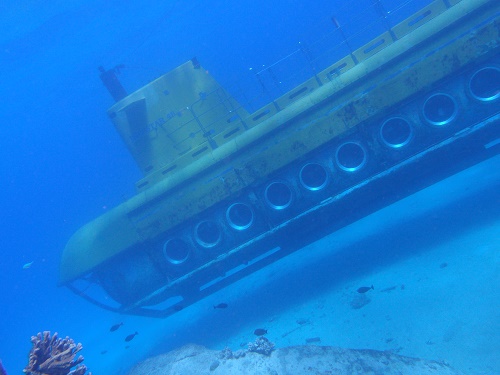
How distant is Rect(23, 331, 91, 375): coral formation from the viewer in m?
2.30

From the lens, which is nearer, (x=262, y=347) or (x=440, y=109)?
(x=262, y=347)

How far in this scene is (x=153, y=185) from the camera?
25.0 feet

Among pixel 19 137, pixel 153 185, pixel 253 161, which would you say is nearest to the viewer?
pixel 253 161

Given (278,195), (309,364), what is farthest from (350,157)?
(309,364)

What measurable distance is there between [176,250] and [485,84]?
265 inches

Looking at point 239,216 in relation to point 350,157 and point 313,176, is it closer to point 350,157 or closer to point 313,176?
point 313,176

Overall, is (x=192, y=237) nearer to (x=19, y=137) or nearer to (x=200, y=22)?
(x=19, y=137)

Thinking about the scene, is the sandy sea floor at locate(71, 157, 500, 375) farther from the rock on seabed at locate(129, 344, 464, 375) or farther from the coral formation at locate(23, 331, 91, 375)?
the coral formation at locate(23, 331, 91, 375)

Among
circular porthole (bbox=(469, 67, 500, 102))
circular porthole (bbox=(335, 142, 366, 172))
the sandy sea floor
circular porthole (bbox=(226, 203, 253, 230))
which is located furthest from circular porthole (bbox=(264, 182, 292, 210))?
circular porthole (bbox=(469, 67, 500, 102))

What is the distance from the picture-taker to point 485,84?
5949 millimetres

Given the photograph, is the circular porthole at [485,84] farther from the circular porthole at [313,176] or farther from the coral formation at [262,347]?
the coral formation at [262,347]

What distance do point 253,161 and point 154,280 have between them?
345cm

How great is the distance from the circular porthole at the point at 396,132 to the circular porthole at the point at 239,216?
2960 millimetres

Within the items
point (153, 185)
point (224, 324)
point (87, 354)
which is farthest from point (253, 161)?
point (87, 354)
